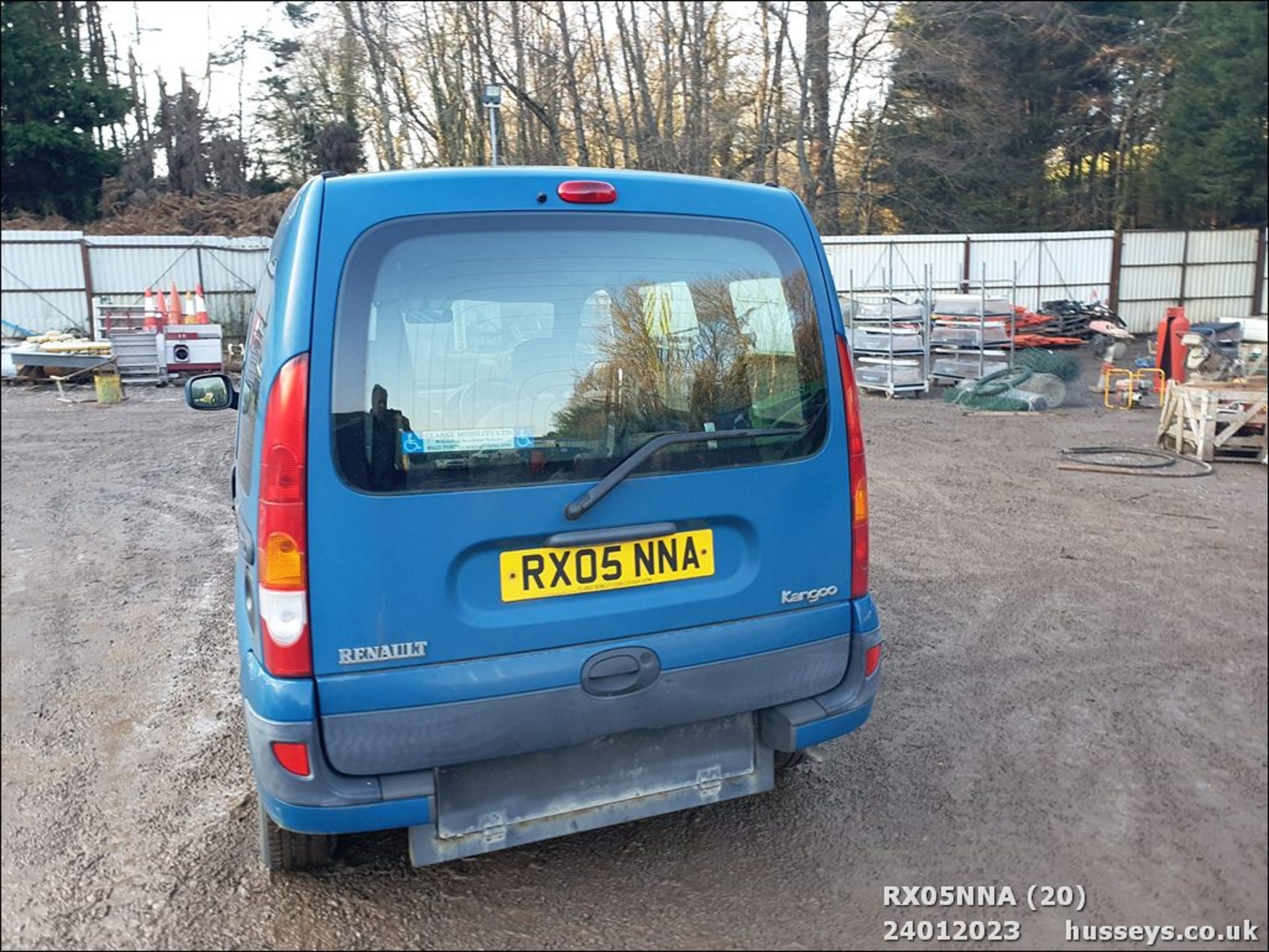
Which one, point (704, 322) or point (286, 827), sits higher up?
point (704, 322)

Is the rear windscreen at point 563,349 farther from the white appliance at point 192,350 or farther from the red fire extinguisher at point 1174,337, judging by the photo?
the white appliance at point 192,350

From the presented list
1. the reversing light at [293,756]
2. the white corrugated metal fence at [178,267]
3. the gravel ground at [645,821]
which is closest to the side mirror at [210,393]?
the gravel ground at [645,821]

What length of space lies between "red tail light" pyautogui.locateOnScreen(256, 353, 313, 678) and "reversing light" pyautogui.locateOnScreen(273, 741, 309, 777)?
188mm

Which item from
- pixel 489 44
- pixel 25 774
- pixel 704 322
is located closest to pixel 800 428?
pixel 704 322

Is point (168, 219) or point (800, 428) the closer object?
point (800, 428)

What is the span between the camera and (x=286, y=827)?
2.40m

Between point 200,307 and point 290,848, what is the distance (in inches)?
646

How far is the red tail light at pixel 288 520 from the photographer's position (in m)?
2.25

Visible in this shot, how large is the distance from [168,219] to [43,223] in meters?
13.5

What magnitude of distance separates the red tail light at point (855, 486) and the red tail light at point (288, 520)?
155 cm

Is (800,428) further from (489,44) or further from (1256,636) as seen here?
(489,44)

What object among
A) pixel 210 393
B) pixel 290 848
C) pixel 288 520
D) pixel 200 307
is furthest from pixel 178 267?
pixel 288 520

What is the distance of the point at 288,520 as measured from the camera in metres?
2.25

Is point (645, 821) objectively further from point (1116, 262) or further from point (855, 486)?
point (1116, 262)
